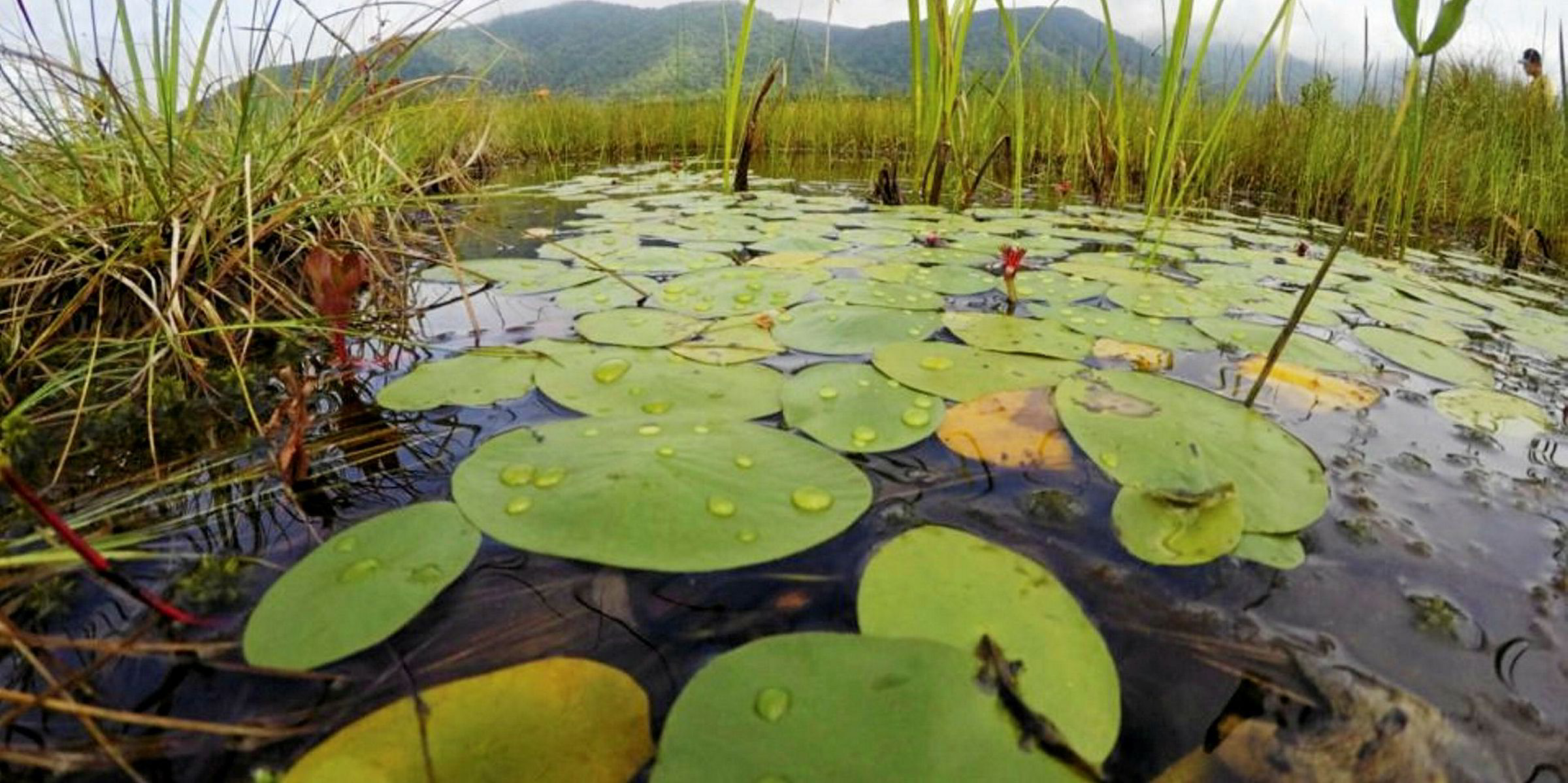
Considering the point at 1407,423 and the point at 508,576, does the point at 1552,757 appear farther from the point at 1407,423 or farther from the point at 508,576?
the point at 508,576

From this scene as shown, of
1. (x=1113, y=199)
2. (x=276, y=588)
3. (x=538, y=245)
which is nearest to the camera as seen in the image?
(x=276, y=588)

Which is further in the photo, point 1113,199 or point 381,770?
point 1113,199

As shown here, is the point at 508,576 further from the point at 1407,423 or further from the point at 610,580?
the point at 1407,423

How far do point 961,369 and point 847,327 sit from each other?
29 centimetres

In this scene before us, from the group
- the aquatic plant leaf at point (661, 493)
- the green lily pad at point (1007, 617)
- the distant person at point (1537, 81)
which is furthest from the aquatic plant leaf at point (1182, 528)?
the distant person at point (1537, 81)

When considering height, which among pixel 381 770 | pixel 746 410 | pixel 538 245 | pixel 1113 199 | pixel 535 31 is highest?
pixel 535 31

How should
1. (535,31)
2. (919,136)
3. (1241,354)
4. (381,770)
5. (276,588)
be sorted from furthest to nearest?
(535,31), (919,136), (1241,354), (276,588), (381,770)

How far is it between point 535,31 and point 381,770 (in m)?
78.4

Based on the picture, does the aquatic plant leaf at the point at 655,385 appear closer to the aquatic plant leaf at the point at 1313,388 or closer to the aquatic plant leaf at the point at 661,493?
the aquatic plant leaf at the point at 661,493

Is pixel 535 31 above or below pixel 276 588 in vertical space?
above

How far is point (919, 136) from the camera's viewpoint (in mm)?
2959

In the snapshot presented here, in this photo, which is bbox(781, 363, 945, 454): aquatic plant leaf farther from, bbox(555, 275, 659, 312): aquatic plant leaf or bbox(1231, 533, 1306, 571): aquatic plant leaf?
bbox(555, 275, 659, 312): aquatic plant leaf

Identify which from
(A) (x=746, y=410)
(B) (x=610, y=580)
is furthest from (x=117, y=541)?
(A) (x=746, y=410)

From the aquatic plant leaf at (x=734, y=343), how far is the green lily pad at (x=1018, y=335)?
1.27ft
